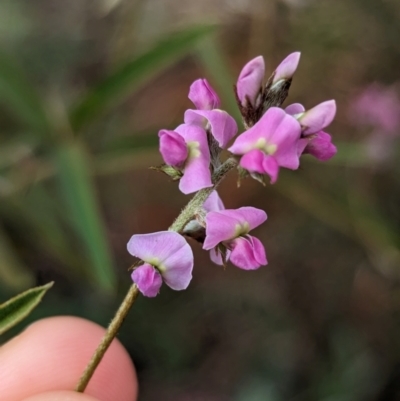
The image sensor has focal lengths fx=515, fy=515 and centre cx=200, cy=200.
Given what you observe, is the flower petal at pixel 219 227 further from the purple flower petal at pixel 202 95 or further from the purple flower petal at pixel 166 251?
the purple flower petal at pixel 202 95

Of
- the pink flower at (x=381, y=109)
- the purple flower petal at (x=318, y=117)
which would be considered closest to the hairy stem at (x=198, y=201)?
the purple flower petal at (x=318, y=117)

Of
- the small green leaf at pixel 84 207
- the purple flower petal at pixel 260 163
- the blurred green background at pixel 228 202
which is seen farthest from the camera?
the blurred green background at pixel 228 202

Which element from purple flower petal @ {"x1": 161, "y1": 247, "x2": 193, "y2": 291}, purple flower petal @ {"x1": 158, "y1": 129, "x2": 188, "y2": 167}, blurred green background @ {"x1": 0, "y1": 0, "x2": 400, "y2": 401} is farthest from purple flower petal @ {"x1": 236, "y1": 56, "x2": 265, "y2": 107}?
blurred green background @ {"x1": 0, "y1": 0, "x2": 400, "y2": 401}

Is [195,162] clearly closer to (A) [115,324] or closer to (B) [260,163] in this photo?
(B) [260,163]

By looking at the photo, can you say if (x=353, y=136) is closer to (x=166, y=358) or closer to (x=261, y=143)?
(x=166, y=358)

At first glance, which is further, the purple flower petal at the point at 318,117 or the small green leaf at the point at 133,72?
the small green leaf at the point at 133,72

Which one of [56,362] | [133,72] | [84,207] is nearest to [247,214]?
[56,362]

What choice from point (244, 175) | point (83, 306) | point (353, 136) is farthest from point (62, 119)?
point (353, 136)
